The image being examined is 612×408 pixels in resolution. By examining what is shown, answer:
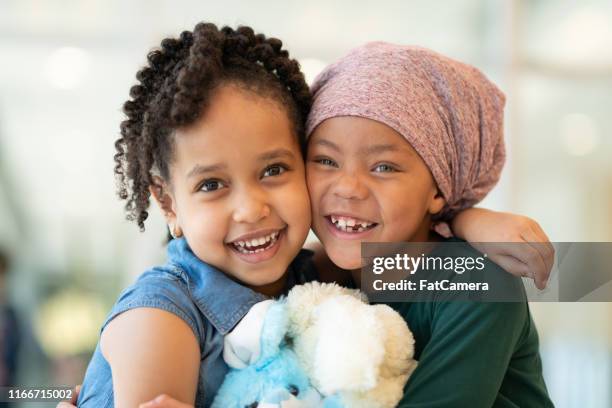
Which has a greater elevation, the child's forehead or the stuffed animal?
the child's forehead

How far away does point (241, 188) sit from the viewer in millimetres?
1027

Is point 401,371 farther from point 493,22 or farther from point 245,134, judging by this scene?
point 493,22

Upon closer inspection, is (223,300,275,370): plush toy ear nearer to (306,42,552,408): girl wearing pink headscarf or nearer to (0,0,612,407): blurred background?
(306,42,552,408): girl wearing pink headscarf

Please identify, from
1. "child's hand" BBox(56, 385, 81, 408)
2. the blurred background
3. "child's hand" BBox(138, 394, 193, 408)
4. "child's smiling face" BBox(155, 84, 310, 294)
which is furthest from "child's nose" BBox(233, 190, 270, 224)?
the blurred background

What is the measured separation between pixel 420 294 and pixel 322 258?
288 millimetres

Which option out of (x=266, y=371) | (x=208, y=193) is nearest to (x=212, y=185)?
(x=208, y=193)

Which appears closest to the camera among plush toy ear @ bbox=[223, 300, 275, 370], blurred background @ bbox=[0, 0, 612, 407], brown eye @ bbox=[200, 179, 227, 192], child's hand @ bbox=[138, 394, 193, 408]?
child's hand @ bbox=[138, 394, 193, 408]

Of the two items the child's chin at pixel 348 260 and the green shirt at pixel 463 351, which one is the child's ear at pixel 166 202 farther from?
the green shirt at pixel 463 351

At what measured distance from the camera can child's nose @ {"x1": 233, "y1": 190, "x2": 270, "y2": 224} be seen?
101cm

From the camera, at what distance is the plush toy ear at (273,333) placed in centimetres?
91

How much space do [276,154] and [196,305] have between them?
0.29 meters

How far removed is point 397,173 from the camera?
1093 millimetres

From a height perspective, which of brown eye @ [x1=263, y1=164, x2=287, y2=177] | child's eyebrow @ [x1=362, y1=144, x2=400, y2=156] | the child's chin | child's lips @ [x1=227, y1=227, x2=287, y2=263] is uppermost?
child's eyebrow @ [x1=362, y1=144, x2=400, y2=156]

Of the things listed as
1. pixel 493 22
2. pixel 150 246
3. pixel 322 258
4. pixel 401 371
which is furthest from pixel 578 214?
pixel 401 371
